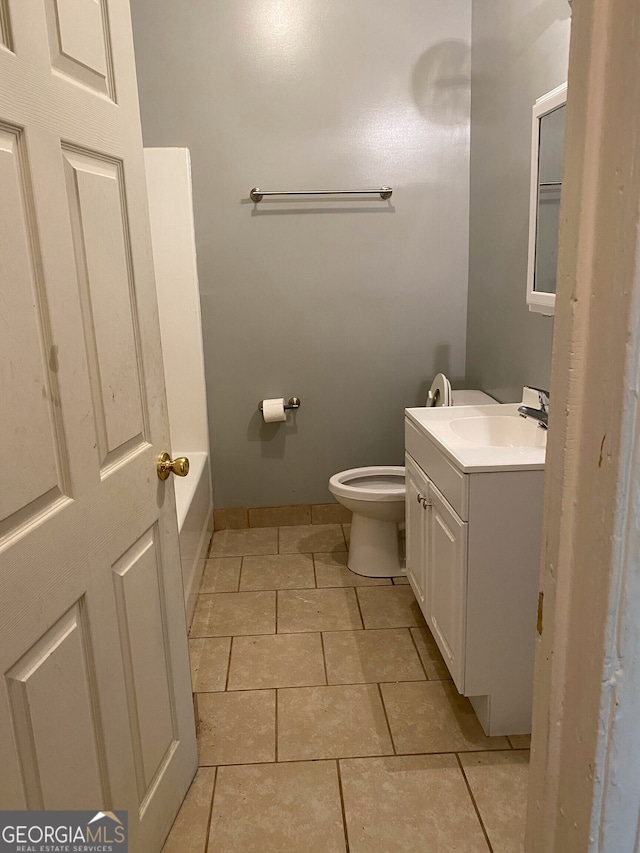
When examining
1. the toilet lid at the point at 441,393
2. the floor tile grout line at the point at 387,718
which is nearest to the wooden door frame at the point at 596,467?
the floor tile grout line at the point at 387,718

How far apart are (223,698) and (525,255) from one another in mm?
1983

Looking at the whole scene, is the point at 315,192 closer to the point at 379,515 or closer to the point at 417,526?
the point at 379,515

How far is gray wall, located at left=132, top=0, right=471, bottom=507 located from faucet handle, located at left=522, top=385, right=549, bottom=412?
93 centimetres

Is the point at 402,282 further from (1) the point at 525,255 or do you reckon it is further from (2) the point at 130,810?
(2) the point at 130,810

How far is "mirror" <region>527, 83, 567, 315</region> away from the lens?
205cm

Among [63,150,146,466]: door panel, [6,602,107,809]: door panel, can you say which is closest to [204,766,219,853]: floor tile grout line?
[6,602,107,809]: door panel

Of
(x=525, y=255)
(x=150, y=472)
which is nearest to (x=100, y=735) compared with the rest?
(x=150, y=472)

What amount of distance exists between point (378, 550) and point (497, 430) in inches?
37.3

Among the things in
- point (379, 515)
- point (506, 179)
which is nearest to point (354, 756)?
point (379, 515)

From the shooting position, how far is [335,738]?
190 centimetres

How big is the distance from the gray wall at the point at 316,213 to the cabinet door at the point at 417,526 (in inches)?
37.9

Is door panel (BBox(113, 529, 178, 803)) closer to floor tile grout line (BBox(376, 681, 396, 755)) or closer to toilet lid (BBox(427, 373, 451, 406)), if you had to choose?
floor tile grout line (BBox(376, 681, 396, 755))

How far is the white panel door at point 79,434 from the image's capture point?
96 cm

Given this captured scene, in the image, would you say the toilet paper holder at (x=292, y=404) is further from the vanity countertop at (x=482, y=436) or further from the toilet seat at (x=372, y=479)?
the vanity countertop at (x=482, y=436)
